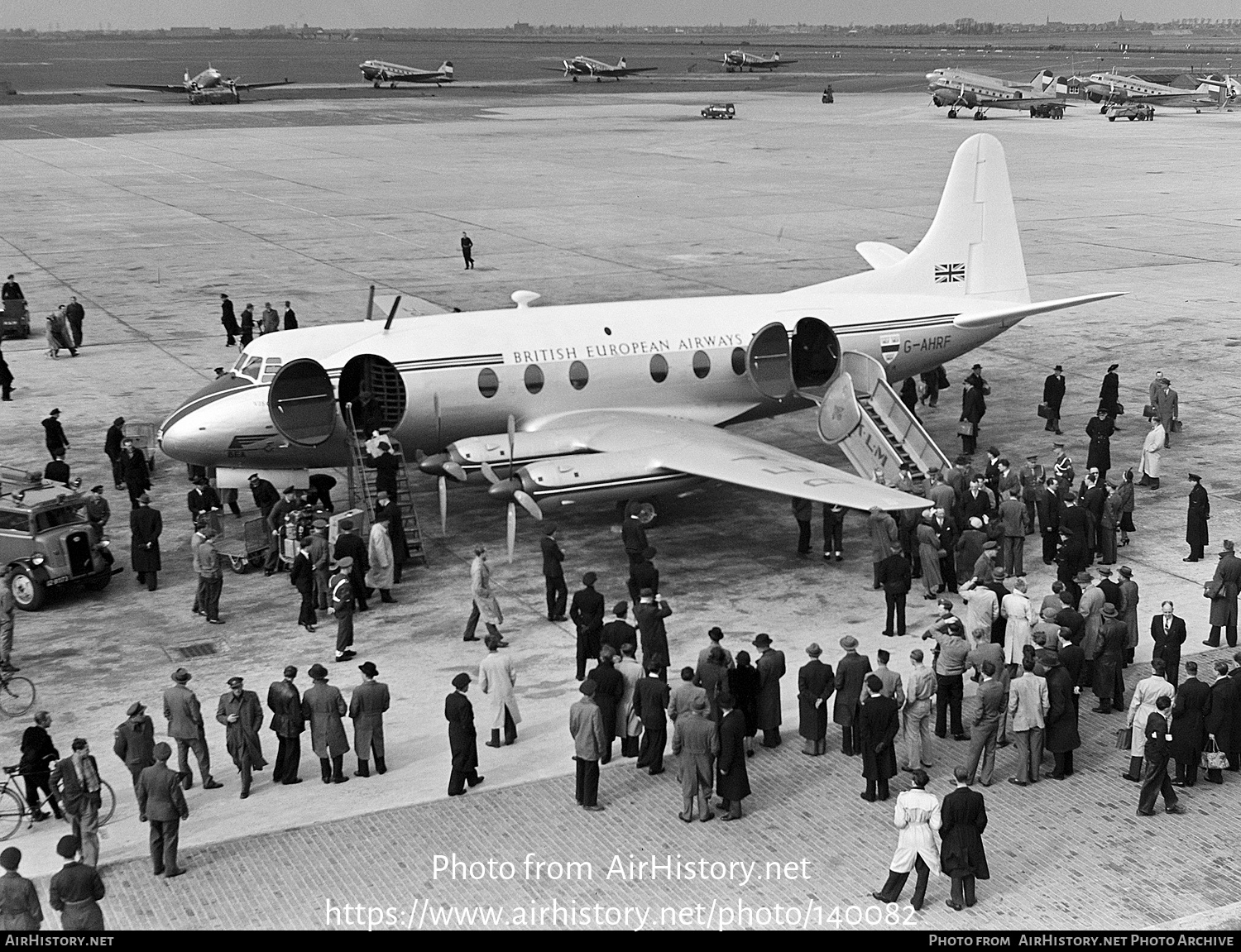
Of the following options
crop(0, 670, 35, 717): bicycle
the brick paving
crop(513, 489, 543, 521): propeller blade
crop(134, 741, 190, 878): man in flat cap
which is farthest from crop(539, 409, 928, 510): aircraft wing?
crop(134, 741, 190, 878): man in flat cap

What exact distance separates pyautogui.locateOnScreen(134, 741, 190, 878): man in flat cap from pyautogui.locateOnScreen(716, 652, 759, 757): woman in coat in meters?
6.42

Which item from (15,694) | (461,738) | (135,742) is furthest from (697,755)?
(15,694)

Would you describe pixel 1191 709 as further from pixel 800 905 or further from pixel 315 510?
pixel 315 510

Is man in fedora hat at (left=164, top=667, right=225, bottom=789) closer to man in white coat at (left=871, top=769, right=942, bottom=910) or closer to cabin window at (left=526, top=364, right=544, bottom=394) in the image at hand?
man in white coat at (left=871, top=769, right=942, bottom=910)

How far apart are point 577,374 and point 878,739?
455 inches

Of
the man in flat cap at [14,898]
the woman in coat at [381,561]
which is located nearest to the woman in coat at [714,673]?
the woman in coat at [381,561]

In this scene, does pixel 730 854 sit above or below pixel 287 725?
below

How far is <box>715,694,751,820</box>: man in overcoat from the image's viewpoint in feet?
49.9

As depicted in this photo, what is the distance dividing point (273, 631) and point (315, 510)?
132 inches

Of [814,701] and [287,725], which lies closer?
[287,725]

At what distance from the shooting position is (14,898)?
12078mm

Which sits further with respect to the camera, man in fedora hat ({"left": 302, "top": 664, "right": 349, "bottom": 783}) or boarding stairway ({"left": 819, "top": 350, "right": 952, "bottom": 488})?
boarding stairway ({"left": 819, "top": 350, "right": 952, "bottom": 488})

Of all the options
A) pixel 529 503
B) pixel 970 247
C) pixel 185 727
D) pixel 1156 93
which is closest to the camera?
pixel 185 727

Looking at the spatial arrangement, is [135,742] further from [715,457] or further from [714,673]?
[715,457]
